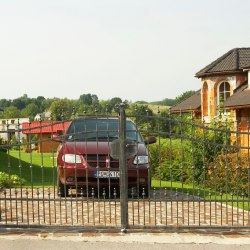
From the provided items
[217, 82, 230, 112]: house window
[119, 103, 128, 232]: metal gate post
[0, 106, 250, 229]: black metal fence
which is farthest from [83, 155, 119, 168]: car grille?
[217, 82, 230, 112]: house window

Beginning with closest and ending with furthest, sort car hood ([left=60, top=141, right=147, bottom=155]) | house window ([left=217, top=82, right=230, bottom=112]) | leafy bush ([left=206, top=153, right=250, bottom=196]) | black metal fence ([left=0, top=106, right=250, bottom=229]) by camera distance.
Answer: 1. black metal fence ([left=0, top=106, right=250, bottom=229])
2. car hood ([left=60, top=141, right=147, bottom=155])
3. leafy bush ([left=206, top=153, right=250, bottom=196])
4. house window ([left=217, top=82, right=230, bottom=112])

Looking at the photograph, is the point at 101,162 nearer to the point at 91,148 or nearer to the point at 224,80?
the point at 91,148

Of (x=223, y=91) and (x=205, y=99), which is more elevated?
(x=223, y=91)

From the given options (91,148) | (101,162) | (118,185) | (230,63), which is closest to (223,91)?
(230,63)

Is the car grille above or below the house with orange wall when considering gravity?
below

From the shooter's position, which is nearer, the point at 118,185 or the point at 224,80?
the point at 118,185

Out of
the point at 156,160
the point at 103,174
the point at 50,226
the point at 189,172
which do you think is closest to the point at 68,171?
the point at 103,174

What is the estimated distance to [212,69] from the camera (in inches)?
985

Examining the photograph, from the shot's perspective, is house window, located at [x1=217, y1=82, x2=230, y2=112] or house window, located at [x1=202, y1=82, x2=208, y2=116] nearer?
house window, located at [x1=217, y1=82, x2=230, y2=112]

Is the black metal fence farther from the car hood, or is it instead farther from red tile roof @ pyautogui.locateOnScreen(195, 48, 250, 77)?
red tile roof @ pyautogui.locateOnScreen(195, 48, 250, 77)

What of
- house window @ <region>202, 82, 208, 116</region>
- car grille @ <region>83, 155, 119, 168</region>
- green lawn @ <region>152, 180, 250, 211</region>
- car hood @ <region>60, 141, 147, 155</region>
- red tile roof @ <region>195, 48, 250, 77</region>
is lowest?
green lawn @ <region>152, 180, 250, 211</region>

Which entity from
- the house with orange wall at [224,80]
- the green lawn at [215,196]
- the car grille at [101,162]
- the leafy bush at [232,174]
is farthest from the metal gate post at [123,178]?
the house with orange wall at [224,80]

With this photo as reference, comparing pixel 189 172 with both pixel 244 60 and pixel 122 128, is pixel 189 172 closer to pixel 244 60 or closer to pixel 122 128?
pixel 122 128

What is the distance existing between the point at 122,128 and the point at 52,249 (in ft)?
6.30
